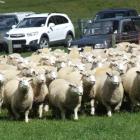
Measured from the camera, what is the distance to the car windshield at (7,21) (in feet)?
112

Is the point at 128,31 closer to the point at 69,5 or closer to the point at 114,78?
the point at 114,78

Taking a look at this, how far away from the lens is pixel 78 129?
11.5m

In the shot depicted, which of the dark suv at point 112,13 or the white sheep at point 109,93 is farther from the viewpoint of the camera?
the dark suv at point 112,13

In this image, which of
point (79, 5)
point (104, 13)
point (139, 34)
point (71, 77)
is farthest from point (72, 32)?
point (79, 5)

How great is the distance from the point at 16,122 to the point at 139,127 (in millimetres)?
2682

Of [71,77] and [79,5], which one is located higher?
[71,77]

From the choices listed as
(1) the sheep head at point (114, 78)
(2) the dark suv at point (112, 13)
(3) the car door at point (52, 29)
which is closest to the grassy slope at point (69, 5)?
(2) the dark suv at point (112, 13)

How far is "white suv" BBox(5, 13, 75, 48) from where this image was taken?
101 ft

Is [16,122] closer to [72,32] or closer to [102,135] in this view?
[102,135]

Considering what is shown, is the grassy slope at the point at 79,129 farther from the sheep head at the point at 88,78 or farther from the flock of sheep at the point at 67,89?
the sheep head at the point at 88,78

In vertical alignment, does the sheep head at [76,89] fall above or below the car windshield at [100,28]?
above

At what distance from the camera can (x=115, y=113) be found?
44.0 feet

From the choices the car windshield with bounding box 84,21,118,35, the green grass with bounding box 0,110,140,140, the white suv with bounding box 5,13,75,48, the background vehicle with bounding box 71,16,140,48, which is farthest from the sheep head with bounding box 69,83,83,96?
the white suv with bounding box 5,13,75,48

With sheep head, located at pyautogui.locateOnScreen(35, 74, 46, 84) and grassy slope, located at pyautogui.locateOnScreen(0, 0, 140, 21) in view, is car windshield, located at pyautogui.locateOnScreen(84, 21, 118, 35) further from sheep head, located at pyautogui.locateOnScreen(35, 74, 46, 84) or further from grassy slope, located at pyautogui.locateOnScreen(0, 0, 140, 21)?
grassy slope, located at pyautogui.locateOnScreen(0, 0, 140, 21)
